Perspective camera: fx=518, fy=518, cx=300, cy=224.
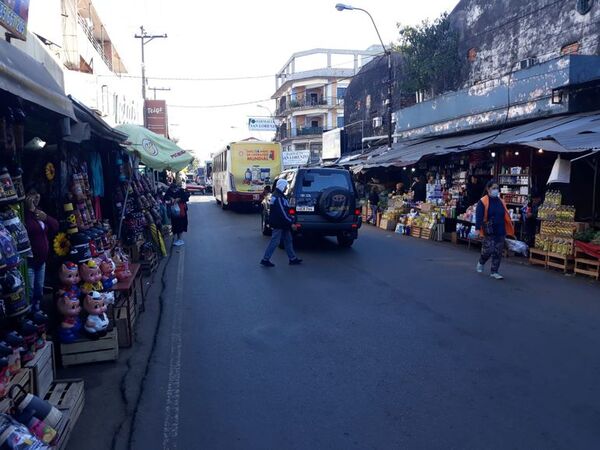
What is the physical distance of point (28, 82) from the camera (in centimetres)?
439

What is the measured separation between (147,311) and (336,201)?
20.3ft

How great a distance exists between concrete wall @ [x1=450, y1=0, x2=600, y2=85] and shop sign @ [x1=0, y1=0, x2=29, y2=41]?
46.8ft

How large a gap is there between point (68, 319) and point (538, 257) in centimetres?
938

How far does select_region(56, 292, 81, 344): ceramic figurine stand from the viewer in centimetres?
525

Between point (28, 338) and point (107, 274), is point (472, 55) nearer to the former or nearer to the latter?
point (107, 274)

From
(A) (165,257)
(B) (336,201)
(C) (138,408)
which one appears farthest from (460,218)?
(C) (138,408)

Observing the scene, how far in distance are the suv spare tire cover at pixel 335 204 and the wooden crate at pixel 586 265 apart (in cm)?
505

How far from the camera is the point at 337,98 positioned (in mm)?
60031

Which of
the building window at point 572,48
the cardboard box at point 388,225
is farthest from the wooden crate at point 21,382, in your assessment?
the building window at point 572,48

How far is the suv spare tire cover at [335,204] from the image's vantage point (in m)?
12.4

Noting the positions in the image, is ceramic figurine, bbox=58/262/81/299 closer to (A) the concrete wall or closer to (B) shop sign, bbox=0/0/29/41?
(B) shop sign, bbox=0/0/29/41

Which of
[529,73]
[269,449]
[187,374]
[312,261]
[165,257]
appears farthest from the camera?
[529,73]

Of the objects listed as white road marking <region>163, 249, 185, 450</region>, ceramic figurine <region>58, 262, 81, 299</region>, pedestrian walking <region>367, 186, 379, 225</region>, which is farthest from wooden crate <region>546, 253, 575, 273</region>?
pedestrian walking <region>367, 186, 379, 225</region>

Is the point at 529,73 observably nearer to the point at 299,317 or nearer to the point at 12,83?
the point at 299,317
